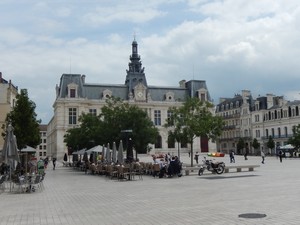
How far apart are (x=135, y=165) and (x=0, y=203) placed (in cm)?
1389

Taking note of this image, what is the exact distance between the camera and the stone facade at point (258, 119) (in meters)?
83.9

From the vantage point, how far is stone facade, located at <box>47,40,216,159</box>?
7856 centimetres

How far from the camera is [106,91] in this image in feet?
270

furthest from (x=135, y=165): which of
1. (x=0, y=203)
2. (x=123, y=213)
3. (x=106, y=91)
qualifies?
(x=106, y=91)

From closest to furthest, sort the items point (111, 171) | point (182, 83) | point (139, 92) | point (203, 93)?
point (111, 171) → point (139, 92) → point (203, 93) → point (182, 83)

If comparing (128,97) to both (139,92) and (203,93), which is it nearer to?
(139,92)

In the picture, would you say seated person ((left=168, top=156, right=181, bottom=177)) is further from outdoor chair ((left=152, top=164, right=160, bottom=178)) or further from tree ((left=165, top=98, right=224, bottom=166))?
tree ((left=165, top=98, right=224, bottom=166))

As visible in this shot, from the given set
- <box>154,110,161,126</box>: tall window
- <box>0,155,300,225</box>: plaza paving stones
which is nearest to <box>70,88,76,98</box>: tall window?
<box>154,110,161,126</box>: tall window

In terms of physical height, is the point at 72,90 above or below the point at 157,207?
above

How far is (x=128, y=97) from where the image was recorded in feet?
276

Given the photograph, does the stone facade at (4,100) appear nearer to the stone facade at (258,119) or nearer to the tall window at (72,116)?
the tall window at (72,116)

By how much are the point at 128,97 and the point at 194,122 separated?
161 feet

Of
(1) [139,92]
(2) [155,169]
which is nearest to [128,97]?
(1) [139,92]

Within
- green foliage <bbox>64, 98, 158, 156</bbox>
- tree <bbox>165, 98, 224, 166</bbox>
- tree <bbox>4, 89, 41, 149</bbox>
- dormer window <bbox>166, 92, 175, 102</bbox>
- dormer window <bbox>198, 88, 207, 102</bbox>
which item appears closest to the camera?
tree <bbox>165, 98, 224, 166</bbox>
